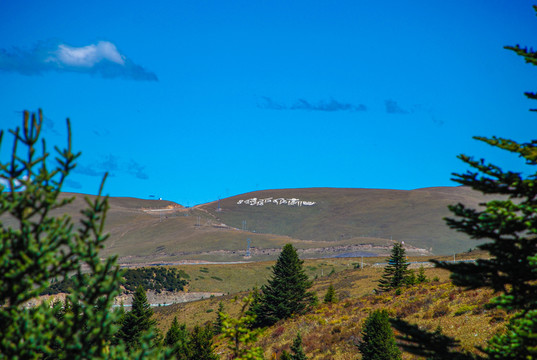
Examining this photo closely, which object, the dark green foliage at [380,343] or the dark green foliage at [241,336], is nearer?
the dark green foliage at [241,336]

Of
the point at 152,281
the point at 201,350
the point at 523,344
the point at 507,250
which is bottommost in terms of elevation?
the point at 152,281

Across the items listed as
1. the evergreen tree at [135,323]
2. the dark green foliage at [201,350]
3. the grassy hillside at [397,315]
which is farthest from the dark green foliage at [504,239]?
the evergreen tree at [135,323]

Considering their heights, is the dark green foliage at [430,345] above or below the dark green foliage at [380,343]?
above

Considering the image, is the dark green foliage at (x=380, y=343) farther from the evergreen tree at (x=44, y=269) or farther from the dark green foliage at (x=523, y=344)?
the evergreen tree at (x=44, y=269)

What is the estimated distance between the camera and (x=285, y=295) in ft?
142

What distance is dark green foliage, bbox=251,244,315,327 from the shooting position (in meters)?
43.2

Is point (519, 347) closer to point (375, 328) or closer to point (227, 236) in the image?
point (375, 328)

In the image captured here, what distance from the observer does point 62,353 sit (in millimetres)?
6492

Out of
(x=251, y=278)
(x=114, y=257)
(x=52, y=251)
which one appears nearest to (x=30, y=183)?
(x=52, y=251)

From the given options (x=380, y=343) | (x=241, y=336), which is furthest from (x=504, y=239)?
(x=380, y=343)

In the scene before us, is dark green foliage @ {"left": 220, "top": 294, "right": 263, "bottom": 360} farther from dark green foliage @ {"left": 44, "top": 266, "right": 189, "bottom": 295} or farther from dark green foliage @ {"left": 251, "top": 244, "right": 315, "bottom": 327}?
dark green foliage @ {"left": 44, "top": 266, "right": 189, "bottom": 295}

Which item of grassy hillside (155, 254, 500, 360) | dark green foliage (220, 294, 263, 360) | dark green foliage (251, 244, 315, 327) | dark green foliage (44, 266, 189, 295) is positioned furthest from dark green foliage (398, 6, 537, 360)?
dark green foliage (44, 266, 189, 295)

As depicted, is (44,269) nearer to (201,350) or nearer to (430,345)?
(430,345)

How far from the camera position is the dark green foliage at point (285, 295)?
1702 inches
